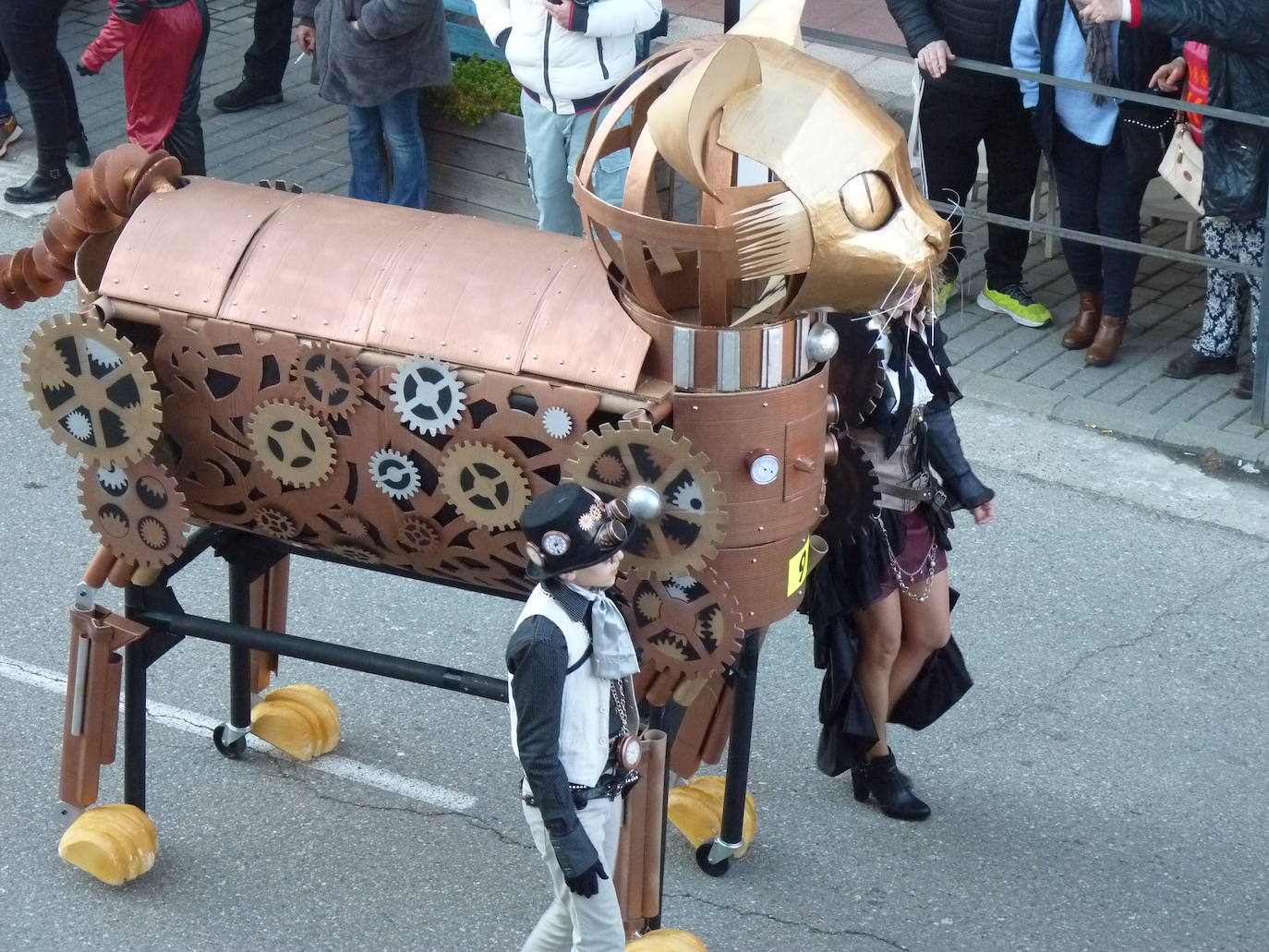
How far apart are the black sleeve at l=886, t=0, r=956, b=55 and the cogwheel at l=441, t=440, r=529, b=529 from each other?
3.88 m

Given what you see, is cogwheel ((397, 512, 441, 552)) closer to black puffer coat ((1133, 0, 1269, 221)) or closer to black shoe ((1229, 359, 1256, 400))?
black puffer coat ((1133, 0, 1269, 221))

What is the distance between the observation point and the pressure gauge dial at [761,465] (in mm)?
3271

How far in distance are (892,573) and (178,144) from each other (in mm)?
5153

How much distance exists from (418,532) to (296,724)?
1.27 metres

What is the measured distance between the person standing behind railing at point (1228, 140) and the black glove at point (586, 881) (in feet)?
13.0

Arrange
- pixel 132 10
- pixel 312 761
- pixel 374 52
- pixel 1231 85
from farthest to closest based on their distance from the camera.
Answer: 1. pixel 132 10
2. pixel 374 52
3. pixel 1231 85
4. pixel 312 761

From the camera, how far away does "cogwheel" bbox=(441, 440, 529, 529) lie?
3357 millimetres

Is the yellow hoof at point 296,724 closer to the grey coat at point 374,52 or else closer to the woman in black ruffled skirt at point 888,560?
the woman in black ruffled skirt at point 888,560

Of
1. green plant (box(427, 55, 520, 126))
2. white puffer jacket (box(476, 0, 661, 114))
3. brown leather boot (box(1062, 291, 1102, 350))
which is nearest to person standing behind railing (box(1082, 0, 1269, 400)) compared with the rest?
brown leather boot (box(1062, 291, 1102, 350))

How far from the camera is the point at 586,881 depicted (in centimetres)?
321

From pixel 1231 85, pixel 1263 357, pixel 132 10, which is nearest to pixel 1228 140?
pixel 1231 85

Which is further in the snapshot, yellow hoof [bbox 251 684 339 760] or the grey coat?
the grey coat

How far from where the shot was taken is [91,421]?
361 centimetres

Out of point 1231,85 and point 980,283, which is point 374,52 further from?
point 1231,85
